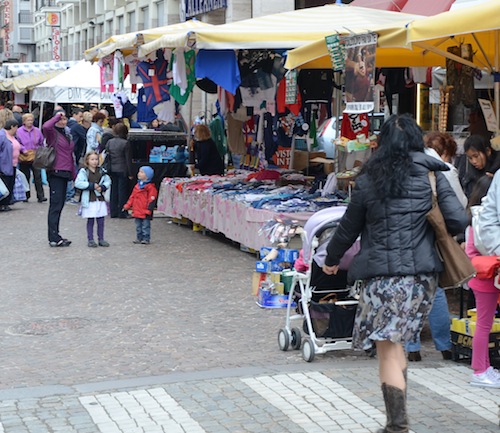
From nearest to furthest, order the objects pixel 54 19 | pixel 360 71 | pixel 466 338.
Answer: pixel 466 338, pixel 360 71, pixel 54 19

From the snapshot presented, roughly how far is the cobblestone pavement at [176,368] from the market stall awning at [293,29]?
2924 mm

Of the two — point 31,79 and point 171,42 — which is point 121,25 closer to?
point 31,79

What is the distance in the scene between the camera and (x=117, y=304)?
1097cm

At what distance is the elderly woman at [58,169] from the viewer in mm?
15148

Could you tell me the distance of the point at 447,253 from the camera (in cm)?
599

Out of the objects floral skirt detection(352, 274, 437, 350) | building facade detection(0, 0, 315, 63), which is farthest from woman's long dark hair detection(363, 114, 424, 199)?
building facade detection(0, 0, 315, 63)

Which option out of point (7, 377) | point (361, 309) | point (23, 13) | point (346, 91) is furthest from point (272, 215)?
point (23, 13)

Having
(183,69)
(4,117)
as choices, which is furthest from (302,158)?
(4,117)

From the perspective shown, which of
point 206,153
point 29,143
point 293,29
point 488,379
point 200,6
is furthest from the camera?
point 200,6

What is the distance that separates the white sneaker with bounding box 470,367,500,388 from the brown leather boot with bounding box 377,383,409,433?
170 centimetres

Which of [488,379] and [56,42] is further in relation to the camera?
[56,42]

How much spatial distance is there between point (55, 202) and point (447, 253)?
10109 millimetres

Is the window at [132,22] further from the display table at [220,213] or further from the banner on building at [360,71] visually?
the banner on building at [360,71]

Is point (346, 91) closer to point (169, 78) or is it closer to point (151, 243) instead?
point (151, 243)
